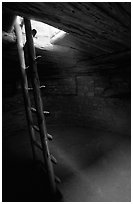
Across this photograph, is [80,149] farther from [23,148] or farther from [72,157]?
[23,148]

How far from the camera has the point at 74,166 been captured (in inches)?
122

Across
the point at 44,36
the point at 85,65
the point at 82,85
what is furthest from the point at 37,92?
the point at 82,85

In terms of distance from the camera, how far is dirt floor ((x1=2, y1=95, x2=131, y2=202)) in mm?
2359

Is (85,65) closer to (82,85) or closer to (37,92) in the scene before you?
(82,85)

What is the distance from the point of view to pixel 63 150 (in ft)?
12.3

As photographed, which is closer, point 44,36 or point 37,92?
point 37,92

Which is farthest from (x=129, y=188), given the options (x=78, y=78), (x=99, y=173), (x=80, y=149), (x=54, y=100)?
(x=54, y=100)

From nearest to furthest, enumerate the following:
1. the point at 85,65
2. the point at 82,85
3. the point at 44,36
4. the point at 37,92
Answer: the point at 37,92
the point at 44,36
the point at 85,65
the point at 82,85

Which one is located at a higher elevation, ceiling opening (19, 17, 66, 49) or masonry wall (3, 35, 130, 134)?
ceiling opening (19, 17, 66, 49)

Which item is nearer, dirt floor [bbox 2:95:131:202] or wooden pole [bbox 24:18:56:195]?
wooden pole [bbox 24:18:56:195]

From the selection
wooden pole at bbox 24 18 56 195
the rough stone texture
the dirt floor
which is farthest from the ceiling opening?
the dirt floor

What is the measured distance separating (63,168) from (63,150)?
73cm

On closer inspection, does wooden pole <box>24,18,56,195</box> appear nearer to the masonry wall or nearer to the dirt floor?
the dirt floor

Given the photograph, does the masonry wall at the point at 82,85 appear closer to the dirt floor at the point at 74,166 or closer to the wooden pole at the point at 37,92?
the dirt floor at the point at 74,166
